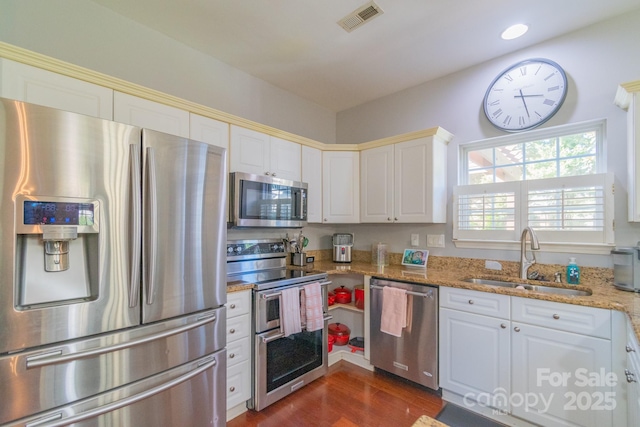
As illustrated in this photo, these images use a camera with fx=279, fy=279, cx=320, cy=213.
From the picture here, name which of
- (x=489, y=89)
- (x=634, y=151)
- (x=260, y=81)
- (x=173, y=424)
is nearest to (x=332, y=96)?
(x=260, y=81)

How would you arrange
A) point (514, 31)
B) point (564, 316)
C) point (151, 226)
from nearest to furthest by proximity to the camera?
1. point (151, 226)
2. point (564, 316)
3. point (514, 31)

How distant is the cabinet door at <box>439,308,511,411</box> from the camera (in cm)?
186

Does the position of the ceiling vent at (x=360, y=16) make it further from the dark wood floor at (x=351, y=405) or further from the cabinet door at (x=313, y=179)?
the dark wood floor at (x=351, y=405)

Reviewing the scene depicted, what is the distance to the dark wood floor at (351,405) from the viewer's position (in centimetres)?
188

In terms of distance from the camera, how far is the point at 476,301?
6.47 feet

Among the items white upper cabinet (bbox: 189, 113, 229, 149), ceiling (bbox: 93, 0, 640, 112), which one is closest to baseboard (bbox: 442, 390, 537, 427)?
white upper cabinet (bbox: 189, 113, 229, 149)

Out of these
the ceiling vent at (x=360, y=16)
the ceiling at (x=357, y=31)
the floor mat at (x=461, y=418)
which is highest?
the ceiling at (x=357, y=31)

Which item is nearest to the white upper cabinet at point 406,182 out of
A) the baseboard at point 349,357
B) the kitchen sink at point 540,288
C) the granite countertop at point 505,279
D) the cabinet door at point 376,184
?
the cabinet door at point 376,184

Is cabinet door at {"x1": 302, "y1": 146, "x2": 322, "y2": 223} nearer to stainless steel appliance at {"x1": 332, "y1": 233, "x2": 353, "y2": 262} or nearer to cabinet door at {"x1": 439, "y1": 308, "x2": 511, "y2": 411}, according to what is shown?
stainless steel appliance at {"x1": 332, "y1": 233, "x2": 353, "y2": 262}

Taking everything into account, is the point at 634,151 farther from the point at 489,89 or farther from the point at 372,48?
the point at 372,48

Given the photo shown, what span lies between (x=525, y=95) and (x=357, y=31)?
4.87 ft

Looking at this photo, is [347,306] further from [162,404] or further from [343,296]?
[162,404]

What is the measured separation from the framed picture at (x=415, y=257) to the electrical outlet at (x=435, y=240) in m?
0.09

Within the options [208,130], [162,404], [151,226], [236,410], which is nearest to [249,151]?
[208,130]
